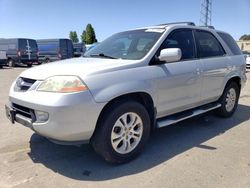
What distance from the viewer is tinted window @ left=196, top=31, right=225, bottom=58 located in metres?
4.75

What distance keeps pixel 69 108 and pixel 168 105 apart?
166 centimetres

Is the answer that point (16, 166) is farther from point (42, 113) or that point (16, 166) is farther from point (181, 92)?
point (181, 92)

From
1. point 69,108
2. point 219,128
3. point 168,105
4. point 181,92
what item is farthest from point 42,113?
point 219,128

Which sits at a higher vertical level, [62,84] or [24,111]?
[62,84]

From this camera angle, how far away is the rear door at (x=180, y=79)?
3908 millimetres

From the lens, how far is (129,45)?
13.9 ft

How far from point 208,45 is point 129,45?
1672 millimetres

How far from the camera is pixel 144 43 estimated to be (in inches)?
160

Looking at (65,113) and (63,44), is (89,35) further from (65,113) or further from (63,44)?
(65,113)

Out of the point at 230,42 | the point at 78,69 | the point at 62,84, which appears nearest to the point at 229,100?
the point at 230,42

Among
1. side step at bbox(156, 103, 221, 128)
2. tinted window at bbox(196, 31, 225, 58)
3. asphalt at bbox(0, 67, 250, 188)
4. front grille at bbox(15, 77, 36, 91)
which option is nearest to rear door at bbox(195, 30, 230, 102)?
tinted window at bbox(196, 31, 225, 58)

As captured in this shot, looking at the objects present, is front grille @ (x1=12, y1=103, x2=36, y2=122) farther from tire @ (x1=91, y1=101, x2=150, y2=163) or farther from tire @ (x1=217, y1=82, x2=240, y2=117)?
tire @ (x1=217, y1=82, x2=240, y2=117)

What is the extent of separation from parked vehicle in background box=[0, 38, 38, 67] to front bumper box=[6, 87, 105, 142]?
19.7 meters

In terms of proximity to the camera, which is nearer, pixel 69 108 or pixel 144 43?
pixel 69 108
